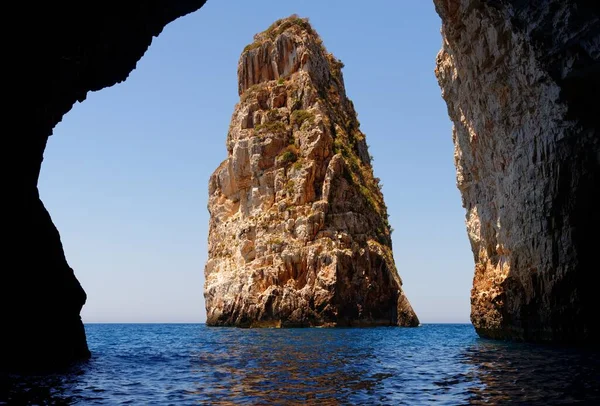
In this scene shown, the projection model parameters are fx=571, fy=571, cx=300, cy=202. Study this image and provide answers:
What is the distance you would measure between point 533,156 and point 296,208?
5137 cm

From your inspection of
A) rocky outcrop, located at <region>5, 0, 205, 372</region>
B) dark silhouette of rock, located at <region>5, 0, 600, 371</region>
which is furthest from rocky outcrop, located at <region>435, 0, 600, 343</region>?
rocky outcrop, located at <region>5, 0, 205, 372</region>

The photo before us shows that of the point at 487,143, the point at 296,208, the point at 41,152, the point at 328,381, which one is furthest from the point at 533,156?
the point at 296,208

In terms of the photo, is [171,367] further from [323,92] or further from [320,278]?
[323,92]

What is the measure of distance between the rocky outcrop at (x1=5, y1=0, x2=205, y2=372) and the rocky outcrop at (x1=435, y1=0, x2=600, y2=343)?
681 inches

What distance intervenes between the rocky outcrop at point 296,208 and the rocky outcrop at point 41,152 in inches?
1959

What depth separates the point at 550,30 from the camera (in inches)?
911

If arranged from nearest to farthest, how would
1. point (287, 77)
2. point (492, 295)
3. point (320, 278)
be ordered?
point (492, 295) → point (320, 278) → point (287, 77)

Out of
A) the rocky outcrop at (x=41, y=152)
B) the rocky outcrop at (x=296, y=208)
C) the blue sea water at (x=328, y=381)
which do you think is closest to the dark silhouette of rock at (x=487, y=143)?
the rocky outcrop at (x=41, y=152)

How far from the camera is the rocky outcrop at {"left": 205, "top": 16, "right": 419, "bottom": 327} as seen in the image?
7206 cm

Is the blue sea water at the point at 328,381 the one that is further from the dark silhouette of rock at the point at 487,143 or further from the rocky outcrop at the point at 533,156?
the rocky outcrop at the point at 533,156

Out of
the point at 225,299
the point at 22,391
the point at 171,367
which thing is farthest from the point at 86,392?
the point at 225,299

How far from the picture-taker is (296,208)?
260ft

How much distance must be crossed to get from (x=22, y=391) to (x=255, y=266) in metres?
62.0

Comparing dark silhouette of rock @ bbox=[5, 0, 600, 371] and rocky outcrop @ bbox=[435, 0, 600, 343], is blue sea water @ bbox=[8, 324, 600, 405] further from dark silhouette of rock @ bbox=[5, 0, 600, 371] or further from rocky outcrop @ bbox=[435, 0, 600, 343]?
rocky outcrop @ bbox=[435, 0, 600, 343]
